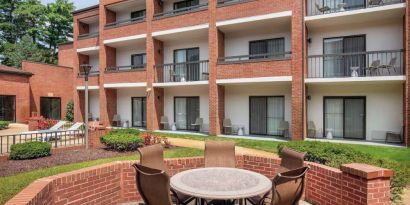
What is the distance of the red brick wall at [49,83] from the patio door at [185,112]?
48.2 feet

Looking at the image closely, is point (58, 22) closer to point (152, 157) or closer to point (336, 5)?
point (336, 5)

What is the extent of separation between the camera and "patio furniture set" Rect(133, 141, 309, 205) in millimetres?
4078

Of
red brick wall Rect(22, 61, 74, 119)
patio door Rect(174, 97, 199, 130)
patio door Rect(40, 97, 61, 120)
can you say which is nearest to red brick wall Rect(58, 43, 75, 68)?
red brick wall Rect(22, 61, 74, 119)

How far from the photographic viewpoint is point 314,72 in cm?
1598

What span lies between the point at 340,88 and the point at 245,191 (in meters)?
13.4

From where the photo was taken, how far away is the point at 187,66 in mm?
20672

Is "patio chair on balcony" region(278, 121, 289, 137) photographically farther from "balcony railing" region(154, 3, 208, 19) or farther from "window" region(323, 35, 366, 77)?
"balcony railing" region(154, 3, 208, 19)

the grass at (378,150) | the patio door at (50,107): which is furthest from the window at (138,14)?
Result: the grass at (378,150)

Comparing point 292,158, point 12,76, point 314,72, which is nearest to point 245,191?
point 292,158

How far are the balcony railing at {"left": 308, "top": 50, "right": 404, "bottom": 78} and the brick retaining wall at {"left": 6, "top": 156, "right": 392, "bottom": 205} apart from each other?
1008cm

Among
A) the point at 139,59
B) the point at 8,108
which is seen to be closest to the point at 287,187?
the point at 139,59

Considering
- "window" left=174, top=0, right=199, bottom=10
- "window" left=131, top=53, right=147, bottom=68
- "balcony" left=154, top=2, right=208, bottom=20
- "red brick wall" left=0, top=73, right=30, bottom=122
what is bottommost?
"red brick wall" left=0, top=73, right=30, bottom=122

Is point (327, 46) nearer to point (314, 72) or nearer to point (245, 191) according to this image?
point (314, 72)

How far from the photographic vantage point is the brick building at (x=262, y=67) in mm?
14453
